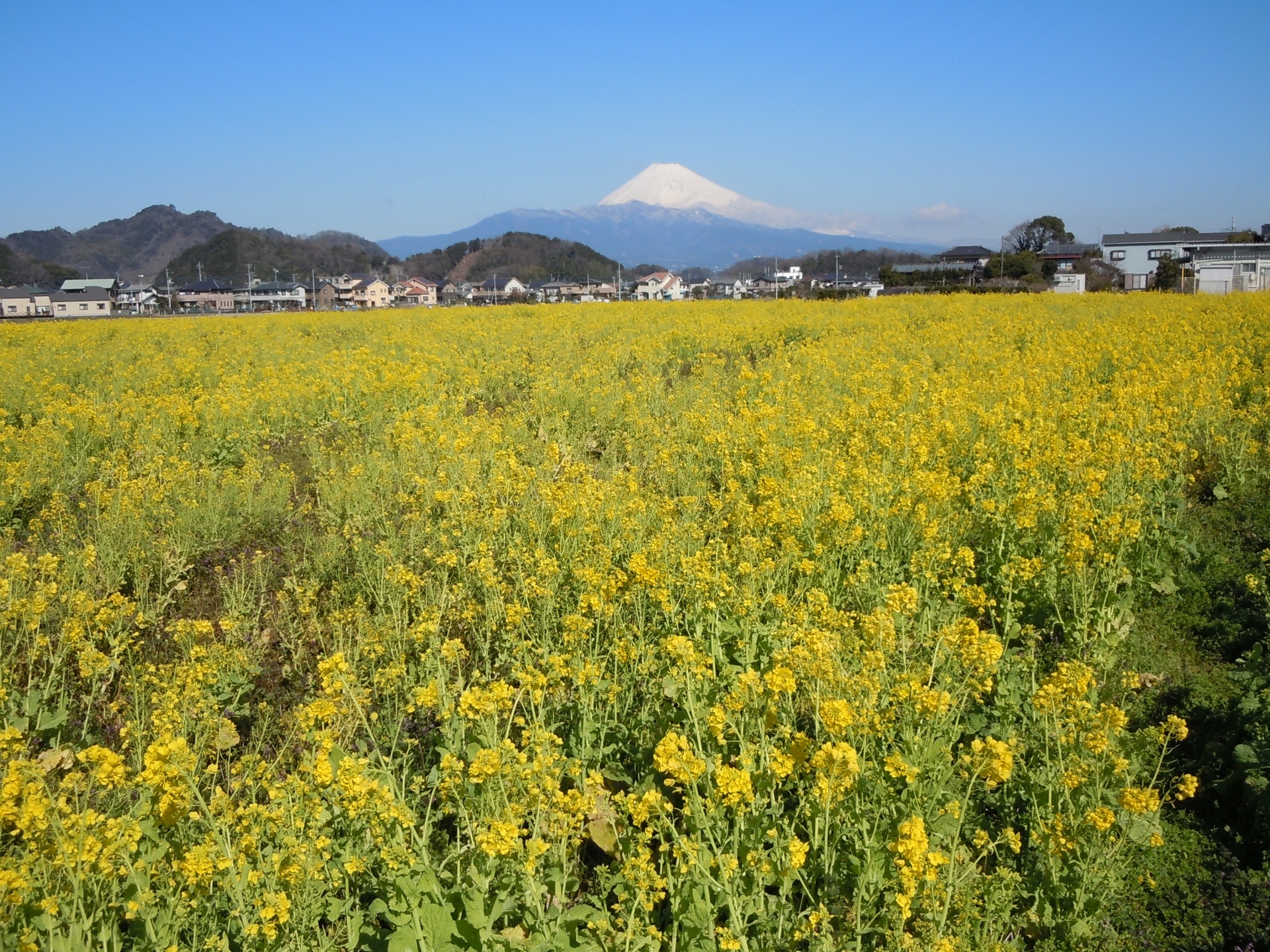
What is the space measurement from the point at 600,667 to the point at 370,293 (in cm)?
10277

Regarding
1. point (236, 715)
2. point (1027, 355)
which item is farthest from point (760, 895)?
point (1027, 355)

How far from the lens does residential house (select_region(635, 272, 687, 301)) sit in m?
77.8

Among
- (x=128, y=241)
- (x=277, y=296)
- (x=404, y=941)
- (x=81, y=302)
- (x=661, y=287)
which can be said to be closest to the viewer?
(x=404, y=941)

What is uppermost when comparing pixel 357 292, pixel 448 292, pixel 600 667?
pixel 357 292

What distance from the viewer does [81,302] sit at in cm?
7125

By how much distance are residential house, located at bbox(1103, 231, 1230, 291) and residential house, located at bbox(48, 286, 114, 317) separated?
82.0 metres

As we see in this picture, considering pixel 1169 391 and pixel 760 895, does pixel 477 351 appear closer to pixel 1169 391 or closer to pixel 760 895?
pixel 1169 391

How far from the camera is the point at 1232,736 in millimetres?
4215

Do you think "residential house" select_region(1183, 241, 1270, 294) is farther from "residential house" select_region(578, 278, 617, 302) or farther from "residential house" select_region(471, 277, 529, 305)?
"residential house" select_region(578, 278, 617, 302)

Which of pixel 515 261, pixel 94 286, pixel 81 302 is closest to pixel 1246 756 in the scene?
pixel 81 302

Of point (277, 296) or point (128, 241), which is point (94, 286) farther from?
point (128, 241)

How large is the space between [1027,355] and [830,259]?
7925 cm

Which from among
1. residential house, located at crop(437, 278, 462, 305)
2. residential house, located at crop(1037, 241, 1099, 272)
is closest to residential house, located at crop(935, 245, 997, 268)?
residential house, located at crop(1037, 241, 1099, 272)

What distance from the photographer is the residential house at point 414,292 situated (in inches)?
3458
